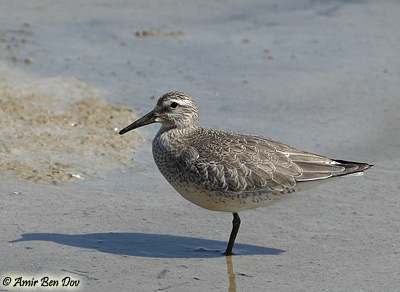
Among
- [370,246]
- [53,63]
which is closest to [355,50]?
[53,63]

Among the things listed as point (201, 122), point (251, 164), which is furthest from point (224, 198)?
point (201, 122)

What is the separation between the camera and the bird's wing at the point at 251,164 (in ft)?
23.0

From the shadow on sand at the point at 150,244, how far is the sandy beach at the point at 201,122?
19 millimetres

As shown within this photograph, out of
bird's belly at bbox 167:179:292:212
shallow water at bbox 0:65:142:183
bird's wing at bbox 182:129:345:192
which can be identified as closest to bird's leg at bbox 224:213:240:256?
bird's belly at bbox 167:179:292:212

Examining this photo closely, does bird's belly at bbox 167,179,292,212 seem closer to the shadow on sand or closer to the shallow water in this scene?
the shadow on sand

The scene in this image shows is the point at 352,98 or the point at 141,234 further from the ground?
the point at 352,98

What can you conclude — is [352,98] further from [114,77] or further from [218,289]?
[218,289]

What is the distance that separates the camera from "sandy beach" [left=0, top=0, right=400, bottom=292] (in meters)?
6.68

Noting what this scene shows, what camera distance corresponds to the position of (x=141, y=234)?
7266 mm

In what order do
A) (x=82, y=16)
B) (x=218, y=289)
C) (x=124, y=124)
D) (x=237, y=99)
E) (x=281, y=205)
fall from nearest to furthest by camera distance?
(x=218, y=289) < (x=281, y=205) < (x=124, y=124) < (x=237, y=99) < (x=82, y=16)

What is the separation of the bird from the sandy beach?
43 centimetres

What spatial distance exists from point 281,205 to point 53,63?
5129 mm

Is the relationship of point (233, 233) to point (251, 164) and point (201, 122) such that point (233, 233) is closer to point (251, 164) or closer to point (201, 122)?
point (251, 164)

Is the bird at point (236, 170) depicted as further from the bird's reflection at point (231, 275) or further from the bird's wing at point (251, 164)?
the bird's reflection at point (231, 275)
